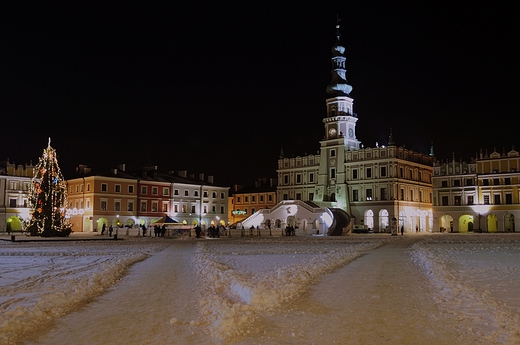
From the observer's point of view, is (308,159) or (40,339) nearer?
(40,339)

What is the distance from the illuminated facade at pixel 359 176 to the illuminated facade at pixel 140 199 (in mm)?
14106

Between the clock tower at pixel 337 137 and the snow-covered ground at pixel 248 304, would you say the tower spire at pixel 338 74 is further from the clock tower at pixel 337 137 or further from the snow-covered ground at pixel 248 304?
Answer: the snow-covered ground at pixel 248 304

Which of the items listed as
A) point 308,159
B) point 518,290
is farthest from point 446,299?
point 308,159

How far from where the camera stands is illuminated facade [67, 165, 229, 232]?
233 feet

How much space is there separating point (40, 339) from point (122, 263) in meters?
11.1

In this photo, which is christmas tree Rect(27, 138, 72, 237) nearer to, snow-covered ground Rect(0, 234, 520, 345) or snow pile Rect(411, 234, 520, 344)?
snow-covered ground Rect(0, 234, 520, 345)

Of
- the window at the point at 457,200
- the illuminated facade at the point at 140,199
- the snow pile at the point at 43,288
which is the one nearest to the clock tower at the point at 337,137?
the window at the point at 457,200

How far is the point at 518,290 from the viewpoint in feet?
40.2

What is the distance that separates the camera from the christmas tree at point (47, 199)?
4491 centimetres

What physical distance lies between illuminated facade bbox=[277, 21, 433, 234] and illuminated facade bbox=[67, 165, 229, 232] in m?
14.1

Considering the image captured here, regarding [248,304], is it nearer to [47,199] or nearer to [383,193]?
[47,199]

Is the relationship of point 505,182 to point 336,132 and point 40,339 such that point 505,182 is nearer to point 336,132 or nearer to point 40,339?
point 336,132

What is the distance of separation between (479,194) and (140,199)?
152 feet

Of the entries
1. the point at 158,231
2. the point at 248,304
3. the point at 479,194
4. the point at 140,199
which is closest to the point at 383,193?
the point at 479,194
